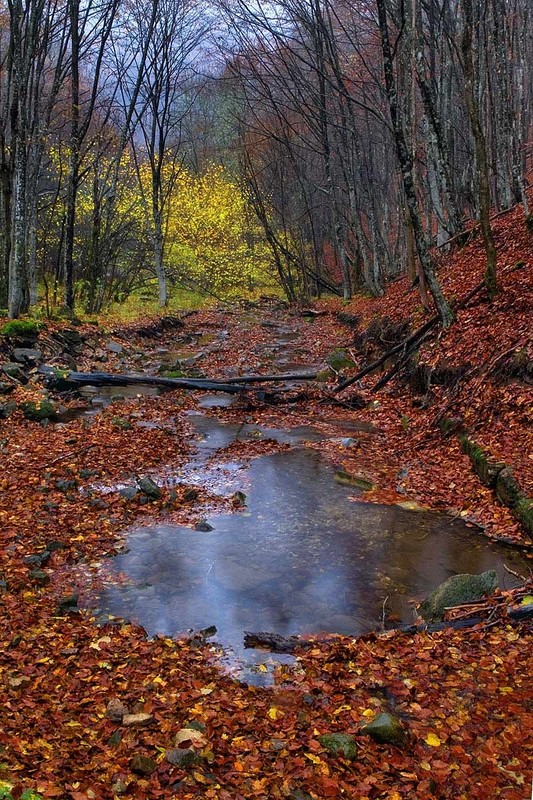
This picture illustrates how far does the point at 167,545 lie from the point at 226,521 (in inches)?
35.5

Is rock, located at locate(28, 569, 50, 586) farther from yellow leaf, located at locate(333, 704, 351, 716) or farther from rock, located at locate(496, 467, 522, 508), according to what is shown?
rock, located at locate(496, 467, 522, 508)

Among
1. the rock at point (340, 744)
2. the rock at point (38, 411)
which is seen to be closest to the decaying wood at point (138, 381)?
the rock at point (38, 411)

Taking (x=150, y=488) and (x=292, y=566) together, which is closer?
(x=292, y=566)

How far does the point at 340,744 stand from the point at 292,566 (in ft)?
8.91

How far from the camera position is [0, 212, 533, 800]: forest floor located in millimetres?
3221

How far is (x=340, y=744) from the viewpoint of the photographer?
343cm

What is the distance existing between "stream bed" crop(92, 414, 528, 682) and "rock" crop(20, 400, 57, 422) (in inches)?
162

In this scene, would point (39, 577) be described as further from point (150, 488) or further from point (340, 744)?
point (340, 744)

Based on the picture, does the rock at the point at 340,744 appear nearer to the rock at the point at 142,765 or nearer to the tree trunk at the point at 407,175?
the rock at the point at 142,765

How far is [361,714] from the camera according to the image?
3766mm

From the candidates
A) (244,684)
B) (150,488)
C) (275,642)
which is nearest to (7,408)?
(150,488)

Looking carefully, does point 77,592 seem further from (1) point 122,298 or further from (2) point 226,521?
(1) point 122,298

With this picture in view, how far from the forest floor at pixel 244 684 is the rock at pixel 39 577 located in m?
0.01

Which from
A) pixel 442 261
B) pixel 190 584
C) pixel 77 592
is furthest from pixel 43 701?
pixel 442 261
